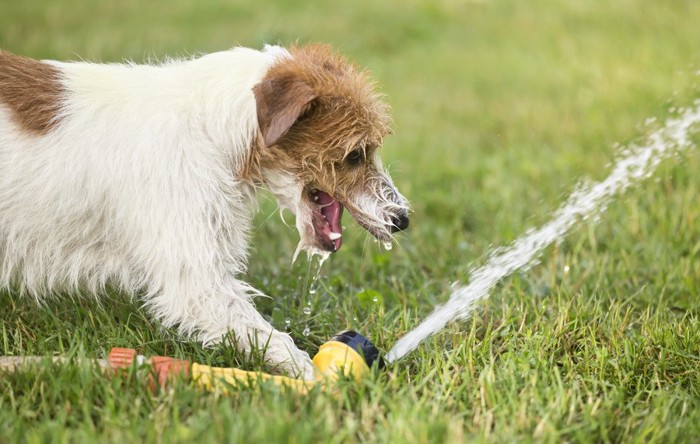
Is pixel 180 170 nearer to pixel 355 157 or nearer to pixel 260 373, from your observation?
pixel 355 157

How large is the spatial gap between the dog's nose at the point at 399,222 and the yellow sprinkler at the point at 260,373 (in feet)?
1.74

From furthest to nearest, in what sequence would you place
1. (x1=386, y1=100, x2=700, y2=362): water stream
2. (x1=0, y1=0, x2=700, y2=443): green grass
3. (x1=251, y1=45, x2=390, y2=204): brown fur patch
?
1. (x1=386, y1=100, x2=700, y2=362): water stream
2. (x1=251, y1=45, x2=390, y2=204): brown fur patch
3. (x1=0, y1=0, x2=700, y2=443): green grass


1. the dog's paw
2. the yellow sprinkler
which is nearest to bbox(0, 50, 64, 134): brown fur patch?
the yellow sprinkler

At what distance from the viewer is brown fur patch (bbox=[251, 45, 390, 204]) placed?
10.1ft

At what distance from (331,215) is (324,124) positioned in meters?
0.42

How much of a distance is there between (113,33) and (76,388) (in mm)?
6735

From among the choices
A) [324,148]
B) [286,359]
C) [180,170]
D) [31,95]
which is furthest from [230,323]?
[31,95]

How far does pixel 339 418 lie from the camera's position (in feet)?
8.75

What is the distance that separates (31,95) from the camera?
10.2 feet

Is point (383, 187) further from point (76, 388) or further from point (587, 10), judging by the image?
point (587, 10)

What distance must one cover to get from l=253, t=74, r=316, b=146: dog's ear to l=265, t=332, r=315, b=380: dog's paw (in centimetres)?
73

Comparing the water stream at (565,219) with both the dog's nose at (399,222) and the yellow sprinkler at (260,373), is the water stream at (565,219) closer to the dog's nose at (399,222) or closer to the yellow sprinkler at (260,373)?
the yellow sprinkler at (260,373)

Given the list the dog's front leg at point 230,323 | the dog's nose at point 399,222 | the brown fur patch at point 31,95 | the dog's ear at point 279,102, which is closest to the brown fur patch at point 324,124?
the dog's ear at point 279,102

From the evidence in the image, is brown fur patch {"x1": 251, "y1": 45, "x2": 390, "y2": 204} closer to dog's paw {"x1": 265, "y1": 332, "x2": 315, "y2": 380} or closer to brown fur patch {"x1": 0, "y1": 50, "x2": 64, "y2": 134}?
dog's paw {"x1": 265, "y1": 332, "x2": 315, "y2": 380}
